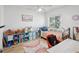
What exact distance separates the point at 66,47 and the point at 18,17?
2.39ft

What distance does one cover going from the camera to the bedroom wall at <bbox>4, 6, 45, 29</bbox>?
4.74 ft

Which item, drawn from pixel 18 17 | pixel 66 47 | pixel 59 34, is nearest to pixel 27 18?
pixel 18 17

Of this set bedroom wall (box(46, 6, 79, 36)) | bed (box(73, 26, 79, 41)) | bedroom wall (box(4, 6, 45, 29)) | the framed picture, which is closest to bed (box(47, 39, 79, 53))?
A: bed (box(73, 26, 79, 41))

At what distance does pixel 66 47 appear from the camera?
1478 millimetres

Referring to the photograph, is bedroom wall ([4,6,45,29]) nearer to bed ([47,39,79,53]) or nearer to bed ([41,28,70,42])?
bed ([41,28,70,42])

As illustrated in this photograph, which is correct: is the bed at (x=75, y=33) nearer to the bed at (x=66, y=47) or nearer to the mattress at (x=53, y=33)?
the bed at (x=66, y=47)

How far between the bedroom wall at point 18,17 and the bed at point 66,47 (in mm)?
352

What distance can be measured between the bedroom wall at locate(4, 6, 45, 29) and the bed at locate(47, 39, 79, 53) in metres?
0.35

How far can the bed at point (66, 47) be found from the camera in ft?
4.81

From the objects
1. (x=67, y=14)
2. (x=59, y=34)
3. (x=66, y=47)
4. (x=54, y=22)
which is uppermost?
(x=67, y=14)

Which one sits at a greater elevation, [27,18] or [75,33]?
[27,18]

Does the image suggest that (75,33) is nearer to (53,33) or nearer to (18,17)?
(53,33)

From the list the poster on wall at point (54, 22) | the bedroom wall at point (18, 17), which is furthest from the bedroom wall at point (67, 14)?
the bedroom wall at point (18, 17)
